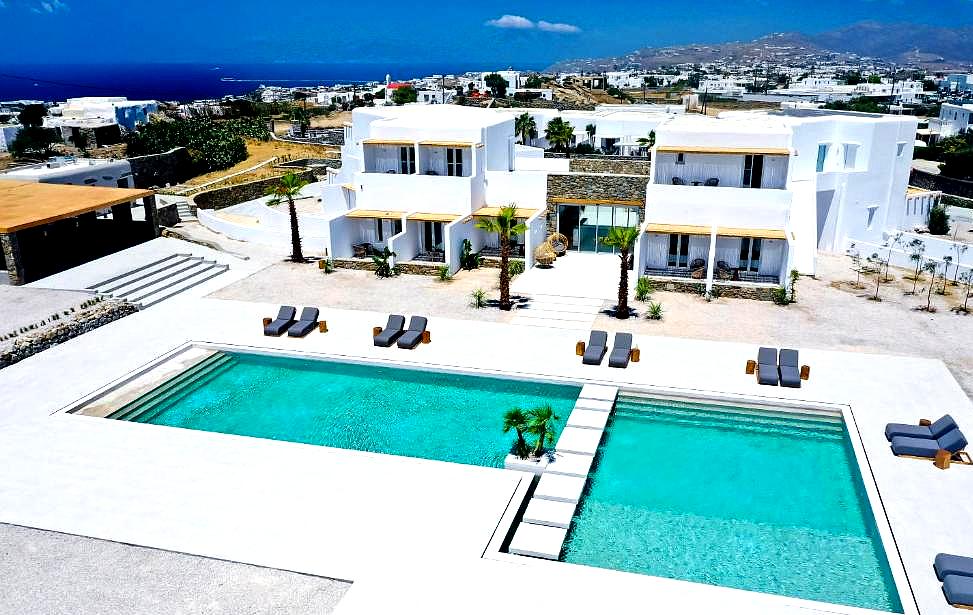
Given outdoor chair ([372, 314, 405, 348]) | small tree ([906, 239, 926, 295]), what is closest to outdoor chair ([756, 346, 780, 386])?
outdoor chair ([372, 314, 405, 348])

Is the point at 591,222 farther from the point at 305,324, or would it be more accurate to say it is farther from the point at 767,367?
the point at 305,324

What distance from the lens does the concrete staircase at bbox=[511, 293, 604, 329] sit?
970 inches

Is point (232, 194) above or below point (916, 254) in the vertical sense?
above

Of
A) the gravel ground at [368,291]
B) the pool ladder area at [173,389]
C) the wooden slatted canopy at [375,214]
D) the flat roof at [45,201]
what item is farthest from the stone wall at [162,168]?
the pool ladder area at [173,389]

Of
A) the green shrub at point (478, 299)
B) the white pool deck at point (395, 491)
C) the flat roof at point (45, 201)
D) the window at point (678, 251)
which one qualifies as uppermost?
the flat roof at point (45, 201)

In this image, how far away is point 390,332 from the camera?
891 inches

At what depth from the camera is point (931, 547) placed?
12.9 metres

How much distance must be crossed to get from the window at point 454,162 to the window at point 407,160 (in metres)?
1.63

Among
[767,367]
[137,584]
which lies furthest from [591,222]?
[137,584]

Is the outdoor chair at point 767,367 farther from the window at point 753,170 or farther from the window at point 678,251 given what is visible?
the window at point 753,170

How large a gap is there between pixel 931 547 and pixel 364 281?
70.3 feet

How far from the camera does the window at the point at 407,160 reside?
33125 mm

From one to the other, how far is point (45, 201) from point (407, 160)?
14980 millimetres

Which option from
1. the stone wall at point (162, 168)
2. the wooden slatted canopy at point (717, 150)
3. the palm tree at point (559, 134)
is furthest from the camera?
the stone wall at point (162, 168)
